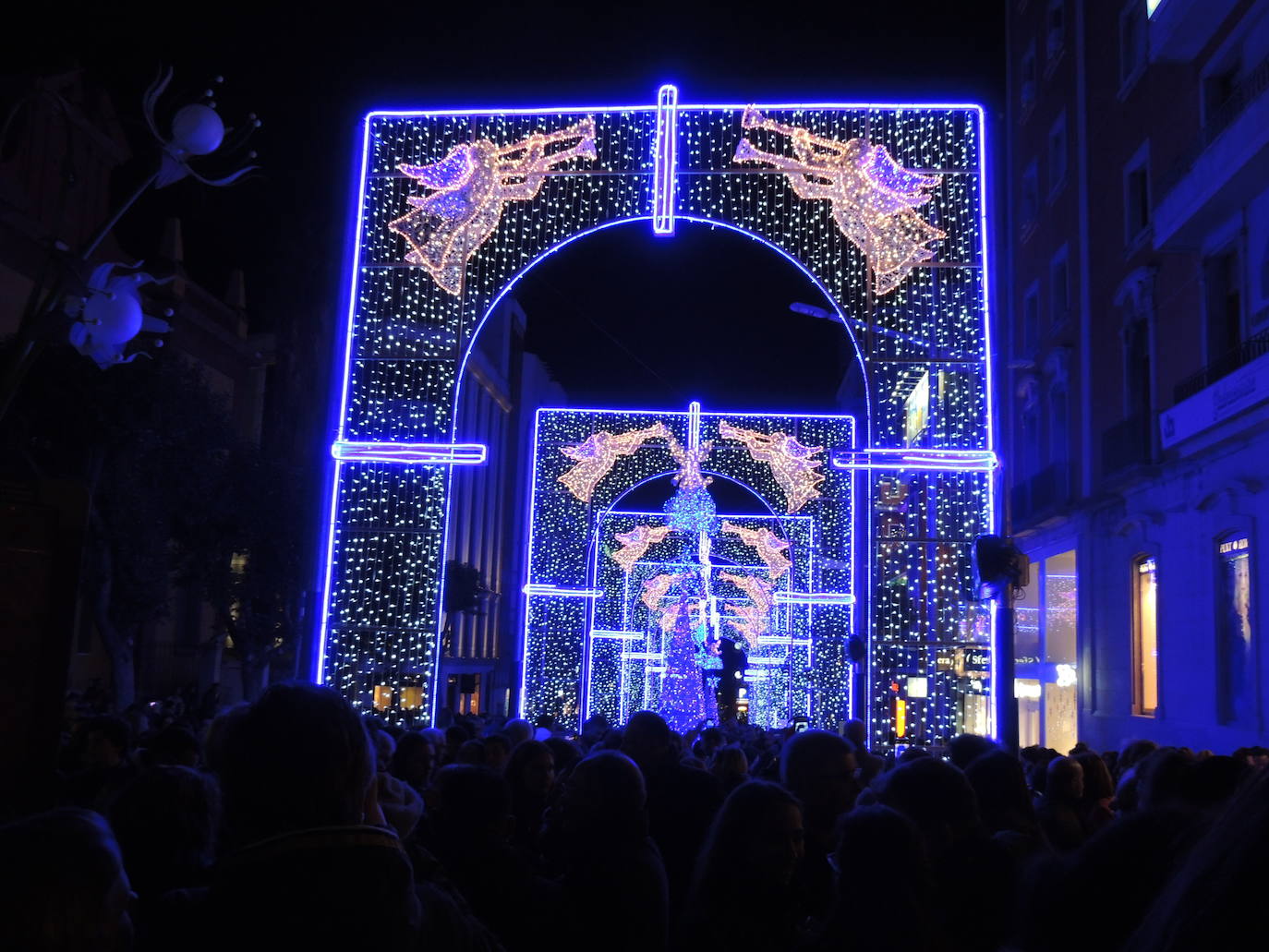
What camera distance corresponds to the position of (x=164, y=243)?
120 ft

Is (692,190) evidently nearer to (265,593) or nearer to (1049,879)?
(1049,879)

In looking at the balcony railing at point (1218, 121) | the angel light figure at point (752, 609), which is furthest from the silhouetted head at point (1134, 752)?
the angel light figure at point (752, 609)

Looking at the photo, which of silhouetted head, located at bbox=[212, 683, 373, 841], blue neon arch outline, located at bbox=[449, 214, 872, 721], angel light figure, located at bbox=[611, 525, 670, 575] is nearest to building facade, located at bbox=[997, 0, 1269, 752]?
blue neon arch outline, located at bbox=[449, 214, 872, 721]

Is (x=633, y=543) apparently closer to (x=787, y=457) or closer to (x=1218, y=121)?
(x=787, y=457)

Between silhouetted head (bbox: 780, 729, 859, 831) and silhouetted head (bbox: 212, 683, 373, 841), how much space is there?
11.6 ft

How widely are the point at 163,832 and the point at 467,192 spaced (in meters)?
12.1

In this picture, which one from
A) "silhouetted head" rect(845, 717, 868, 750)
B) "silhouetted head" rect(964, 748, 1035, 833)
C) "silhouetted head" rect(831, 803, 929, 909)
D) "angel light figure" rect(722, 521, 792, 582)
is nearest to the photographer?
"silhouetted head" rect(831, 803, 929, 909)

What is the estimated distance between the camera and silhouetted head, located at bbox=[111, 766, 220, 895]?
4207 millimetres

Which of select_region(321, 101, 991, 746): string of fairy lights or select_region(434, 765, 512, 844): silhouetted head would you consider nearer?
select_region(434, 765, 512, 844): silhouetted head

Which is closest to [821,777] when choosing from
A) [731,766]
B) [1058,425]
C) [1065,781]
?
[1065,781]

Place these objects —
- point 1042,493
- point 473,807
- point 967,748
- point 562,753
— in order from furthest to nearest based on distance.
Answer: point 1042,493 < point 562,753 < point 967,748 < point 473,807

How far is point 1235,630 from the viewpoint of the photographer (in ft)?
59.6

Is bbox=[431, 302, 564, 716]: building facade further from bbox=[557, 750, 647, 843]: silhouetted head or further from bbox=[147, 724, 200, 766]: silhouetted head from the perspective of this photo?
bbox=[557, 750, 647, 843]: silhouetted head

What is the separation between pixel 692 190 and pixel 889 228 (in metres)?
2.42
